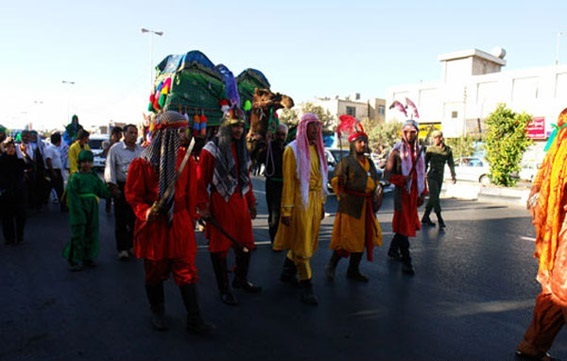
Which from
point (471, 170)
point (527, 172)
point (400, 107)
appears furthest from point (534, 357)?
point (527, 172)

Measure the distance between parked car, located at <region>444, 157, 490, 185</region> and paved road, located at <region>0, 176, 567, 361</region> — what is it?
1541 centimetres

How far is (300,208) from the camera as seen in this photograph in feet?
14.4

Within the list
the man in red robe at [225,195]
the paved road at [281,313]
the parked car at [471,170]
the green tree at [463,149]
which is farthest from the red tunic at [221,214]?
the green tree at [463,149]

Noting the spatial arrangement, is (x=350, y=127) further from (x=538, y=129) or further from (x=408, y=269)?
(x=538, y=129)

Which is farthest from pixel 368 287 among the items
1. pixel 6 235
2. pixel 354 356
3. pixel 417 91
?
pixel 417 91

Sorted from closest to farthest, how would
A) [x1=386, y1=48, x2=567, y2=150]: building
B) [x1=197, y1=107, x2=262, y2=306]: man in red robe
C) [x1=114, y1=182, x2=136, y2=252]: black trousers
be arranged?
[x1=197, y1=107, x2=262, y2=306]: man in red robe → [x1=114, y1=182, x2=136, y2=252]: black trousers → [x1=386, y1=48, x2=567, y2=150]: building

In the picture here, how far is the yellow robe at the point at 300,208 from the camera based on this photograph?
435 cm

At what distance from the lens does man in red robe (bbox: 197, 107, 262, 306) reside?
419 centimetres

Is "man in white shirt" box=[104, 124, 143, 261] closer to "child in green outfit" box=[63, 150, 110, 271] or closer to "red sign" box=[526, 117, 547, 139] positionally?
"child in green outfit" box=[63, 150, 110, 271]

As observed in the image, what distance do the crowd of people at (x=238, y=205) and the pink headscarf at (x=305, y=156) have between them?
1 centimetres

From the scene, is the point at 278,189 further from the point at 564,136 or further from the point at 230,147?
the point at 564,136

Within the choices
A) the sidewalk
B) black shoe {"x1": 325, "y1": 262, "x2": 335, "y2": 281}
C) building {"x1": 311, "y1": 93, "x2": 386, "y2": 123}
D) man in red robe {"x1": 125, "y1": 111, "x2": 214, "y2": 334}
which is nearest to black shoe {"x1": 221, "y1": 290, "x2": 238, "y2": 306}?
man in red robe {"x1": 125, "y1": 111, "x2": 214, "y2": 334}

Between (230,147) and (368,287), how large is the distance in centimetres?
221

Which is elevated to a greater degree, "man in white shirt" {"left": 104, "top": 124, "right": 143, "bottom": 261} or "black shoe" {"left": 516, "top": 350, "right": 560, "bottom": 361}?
"man in white shirt" {"left": 104, "top": 124, "right": 143, "bottom": 261}
